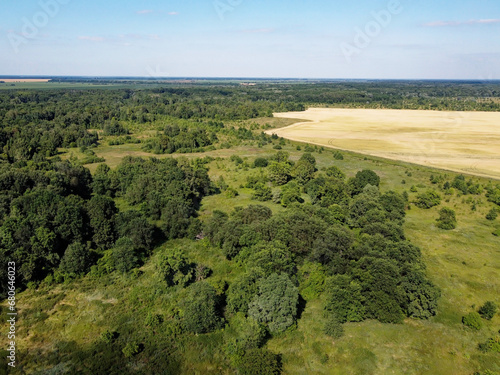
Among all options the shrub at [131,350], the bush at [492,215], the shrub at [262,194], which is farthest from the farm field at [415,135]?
the shrub at [131,350]

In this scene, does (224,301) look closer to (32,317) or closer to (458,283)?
(32,317)

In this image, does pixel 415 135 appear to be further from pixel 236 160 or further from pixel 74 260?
pixel 74 260

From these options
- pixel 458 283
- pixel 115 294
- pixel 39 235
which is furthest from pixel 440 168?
pixel 39 235

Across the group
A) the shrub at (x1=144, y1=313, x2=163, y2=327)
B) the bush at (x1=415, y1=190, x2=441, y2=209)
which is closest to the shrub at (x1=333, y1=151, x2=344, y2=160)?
the bush at (x1=415, y1=190, x2=441, y2=209)

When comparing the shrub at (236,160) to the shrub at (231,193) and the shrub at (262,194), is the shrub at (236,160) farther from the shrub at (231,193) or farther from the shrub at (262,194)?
the shrub at (262,194)

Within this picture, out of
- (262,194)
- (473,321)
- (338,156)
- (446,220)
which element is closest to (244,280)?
(473,321)

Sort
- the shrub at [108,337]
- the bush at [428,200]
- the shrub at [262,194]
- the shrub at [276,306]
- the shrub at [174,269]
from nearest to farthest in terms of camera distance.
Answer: the shrub at [108,337] < the shrub at [276,306] < the shrub at [174,269] < the bush at [428,200] < the shrub at [262,194]
